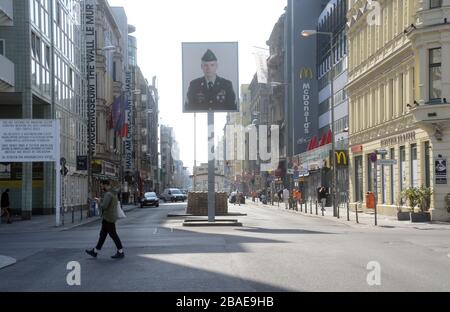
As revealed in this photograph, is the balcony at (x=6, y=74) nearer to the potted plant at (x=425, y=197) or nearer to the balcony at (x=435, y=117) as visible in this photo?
the balcony at (x=435, y=117)

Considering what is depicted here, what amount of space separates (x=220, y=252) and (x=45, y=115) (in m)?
28.9

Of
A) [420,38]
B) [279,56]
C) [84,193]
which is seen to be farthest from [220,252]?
[279,56]

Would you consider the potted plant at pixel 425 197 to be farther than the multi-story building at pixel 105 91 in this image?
No

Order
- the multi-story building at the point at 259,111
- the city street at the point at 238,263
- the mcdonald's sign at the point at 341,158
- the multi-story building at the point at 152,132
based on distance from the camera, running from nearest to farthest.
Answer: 1. the city street at the point at 238,263
2. the mcdonald's sign at the point at 341,158
3. the multi-story building at the point at 259,111
4. the multi-story building at the point at 152,132

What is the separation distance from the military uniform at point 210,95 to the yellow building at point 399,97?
27.5ft

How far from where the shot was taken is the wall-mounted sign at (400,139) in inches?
1346

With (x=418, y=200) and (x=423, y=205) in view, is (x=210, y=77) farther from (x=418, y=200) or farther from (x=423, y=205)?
(x=423, y=205)

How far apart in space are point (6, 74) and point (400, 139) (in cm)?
1970

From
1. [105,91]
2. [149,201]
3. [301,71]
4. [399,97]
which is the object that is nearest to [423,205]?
[399,97]

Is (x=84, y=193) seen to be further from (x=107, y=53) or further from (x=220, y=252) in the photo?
(x=220, y=252)

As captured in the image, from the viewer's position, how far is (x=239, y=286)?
10.9 meters


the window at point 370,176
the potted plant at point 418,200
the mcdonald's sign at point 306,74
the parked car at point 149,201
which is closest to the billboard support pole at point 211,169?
the potted plant at point 418,200

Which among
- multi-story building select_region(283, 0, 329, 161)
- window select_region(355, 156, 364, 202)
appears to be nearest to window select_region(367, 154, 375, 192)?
window select_region(355, 156, 364, 202)

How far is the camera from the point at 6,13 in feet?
108
